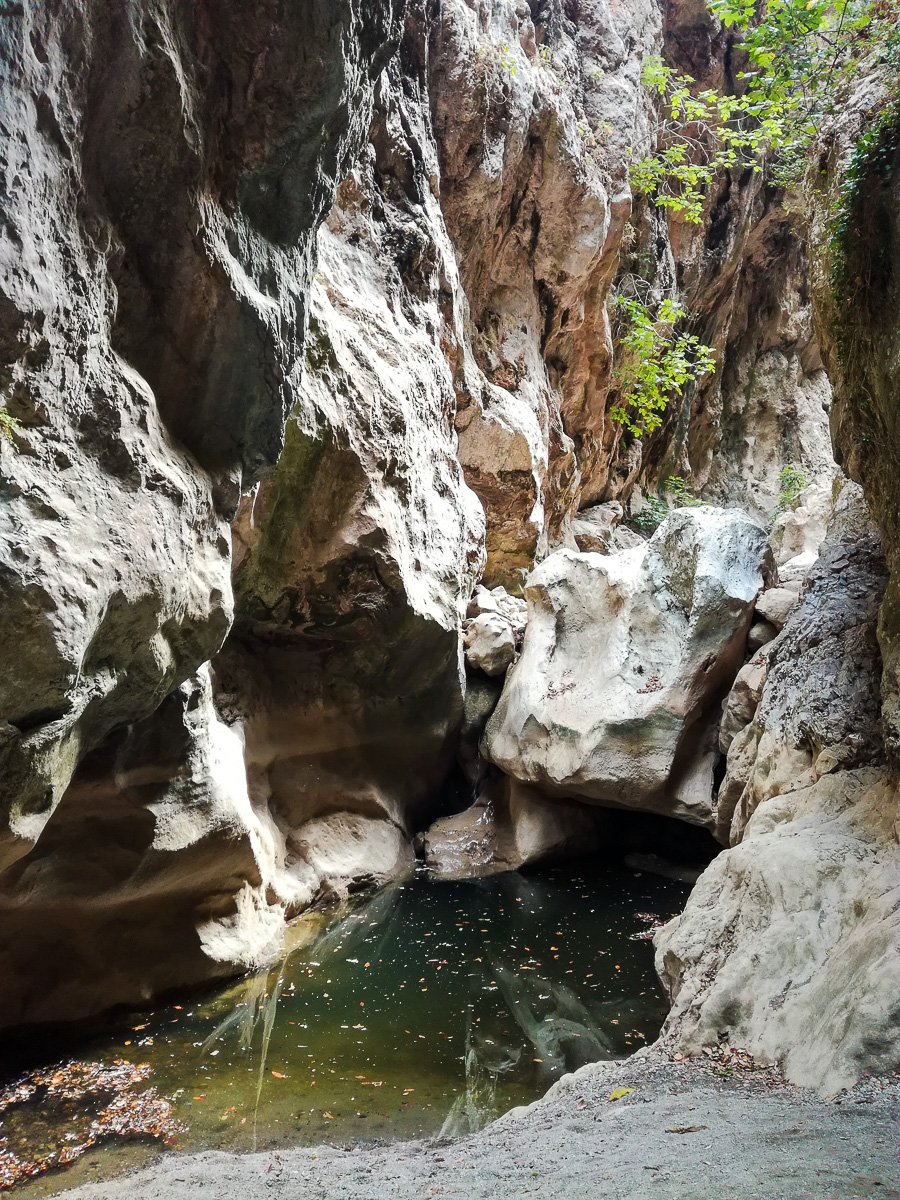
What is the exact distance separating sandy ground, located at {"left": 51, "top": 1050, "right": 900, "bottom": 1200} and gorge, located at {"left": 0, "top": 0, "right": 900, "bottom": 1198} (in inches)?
1.8

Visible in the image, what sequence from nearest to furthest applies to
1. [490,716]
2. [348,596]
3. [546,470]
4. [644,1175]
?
[644,1175]
[348,596]
[490,716]
[546,470]

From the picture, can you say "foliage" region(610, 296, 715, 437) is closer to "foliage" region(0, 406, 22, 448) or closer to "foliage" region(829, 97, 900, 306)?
"foliage" region(829, 97, 900, 306)

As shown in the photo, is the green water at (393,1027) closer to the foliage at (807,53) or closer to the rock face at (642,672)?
the rock face at (642,672)

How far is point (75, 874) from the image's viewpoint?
641 cm

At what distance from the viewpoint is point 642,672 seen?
10.6 m

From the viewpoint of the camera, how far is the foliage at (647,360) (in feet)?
53.1

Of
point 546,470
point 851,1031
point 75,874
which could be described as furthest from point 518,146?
point 851,1031

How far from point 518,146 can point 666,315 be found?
4.69 metres

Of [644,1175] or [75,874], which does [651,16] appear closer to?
[75,874]

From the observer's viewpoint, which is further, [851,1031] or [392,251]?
[392,251]

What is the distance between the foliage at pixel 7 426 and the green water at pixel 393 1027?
401 cm

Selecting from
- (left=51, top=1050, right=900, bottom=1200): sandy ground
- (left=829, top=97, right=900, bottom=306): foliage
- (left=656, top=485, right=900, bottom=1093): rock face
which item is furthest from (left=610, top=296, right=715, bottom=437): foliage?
(left=51, top=1050, right=900, bottom=1200): sandy ground

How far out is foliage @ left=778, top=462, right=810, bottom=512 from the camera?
798 inches

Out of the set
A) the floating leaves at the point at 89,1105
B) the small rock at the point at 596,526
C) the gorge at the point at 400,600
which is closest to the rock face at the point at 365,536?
the gorge at the point at 400,600
